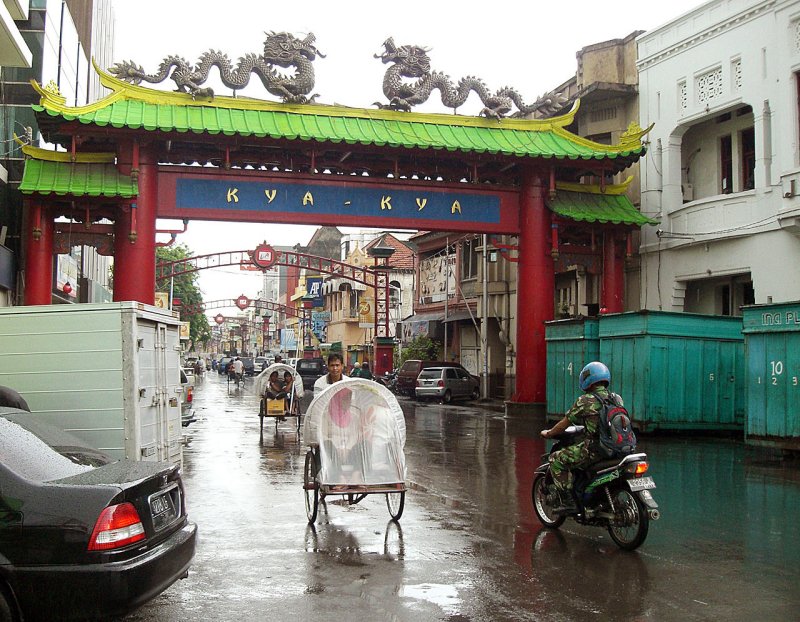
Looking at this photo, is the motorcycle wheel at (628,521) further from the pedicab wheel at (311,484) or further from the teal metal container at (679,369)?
the teal metal container at (679,369)

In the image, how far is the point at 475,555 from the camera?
8.07 m

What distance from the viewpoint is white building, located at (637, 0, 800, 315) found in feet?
70.7

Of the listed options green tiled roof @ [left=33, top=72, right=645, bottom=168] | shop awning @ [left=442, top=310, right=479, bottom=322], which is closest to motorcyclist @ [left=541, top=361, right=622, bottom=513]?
green tiled roof @ [left=33, top=72, right=645, bottom=168]

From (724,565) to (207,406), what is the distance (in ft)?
90.1

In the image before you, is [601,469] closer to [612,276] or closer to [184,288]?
[612,276]

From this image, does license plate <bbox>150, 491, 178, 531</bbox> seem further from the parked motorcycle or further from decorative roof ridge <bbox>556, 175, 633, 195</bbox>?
decorative roof ridge <bbox>556, 175, 633, 195</bbox>

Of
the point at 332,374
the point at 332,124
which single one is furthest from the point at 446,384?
the point at 332,374

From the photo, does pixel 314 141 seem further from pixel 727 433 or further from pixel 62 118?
pixel 727 433

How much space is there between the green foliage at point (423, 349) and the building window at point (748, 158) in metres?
23.7

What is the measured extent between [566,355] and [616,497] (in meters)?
14.9

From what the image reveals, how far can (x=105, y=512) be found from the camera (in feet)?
17.1

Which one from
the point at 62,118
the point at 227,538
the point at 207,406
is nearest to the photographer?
the point at 227,538

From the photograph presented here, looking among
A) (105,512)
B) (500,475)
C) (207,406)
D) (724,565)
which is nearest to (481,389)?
(207,406)

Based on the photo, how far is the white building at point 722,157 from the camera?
21.6m
